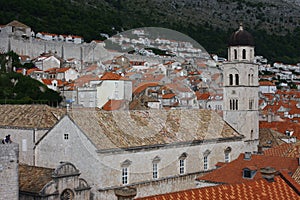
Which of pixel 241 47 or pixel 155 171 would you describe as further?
pixel 241 47

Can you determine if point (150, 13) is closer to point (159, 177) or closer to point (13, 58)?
point (13, 58)

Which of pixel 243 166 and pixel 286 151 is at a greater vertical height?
pixel 286 151

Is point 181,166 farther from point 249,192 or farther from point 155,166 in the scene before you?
point 249,192

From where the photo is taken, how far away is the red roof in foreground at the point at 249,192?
46.3 feet

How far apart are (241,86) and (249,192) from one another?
21.9 metres

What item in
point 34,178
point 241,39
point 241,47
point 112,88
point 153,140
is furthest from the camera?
point 112,88

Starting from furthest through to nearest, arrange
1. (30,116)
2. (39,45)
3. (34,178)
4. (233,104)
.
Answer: (39,45)
(233,104)
(30,116)
(34,178)

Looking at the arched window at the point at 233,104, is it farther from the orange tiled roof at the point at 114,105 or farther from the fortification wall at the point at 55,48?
the fortification wall at the point at 55,48

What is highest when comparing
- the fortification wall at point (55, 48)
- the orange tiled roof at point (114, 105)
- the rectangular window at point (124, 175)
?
the fortification wall at point (55, 48)

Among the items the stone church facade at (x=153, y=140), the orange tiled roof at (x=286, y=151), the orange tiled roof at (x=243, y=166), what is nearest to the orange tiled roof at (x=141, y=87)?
the stone church facade at (x=153, y=140)

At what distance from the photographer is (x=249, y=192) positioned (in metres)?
14.5

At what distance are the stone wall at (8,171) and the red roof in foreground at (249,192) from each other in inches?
299

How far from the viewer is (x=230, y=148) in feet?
109

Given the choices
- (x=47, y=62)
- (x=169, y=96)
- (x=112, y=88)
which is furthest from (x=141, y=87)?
(x=47, y=62)
